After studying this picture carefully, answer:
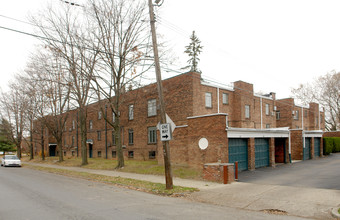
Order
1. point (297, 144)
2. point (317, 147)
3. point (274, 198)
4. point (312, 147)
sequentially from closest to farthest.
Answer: point (274, 198) < point (297, 144) < point (312, 147) < point (317, 147)

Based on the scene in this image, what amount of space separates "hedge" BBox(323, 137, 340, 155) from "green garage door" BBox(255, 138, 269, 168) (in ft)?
45.9

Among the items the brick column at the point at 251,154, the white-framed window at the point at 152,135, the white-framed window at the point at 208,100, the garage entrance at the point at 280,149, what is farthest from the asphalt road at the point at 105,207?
the white-framed window at the point at 152,135

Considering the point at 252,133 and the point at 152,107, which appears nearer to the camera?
the point at 252,133

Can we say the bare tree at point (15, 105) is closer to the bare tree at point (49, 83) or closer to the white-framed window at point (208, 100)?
the bare tree at point (49, 83)

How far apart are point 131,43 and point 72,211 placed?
51.6 feet

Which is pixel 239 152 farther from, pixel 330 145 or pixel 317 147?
pixel 330 145

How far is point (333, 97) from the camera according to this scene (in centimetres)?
4659

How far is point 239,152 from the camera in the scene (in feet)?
56.3

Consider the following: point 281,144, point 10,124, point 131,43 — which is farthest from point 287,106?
point 10,124

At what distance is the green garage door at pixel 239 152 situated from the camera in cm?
1638

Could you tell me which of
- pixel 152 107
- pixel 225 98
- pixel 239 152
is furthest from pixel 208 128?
pixel 152 107

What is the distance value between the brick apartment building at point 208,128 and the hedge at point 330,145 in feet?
5.36

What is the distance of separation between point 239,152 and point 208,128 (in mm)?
2764

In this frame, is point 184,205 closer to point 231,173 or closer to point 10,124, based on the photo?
point 231,173
